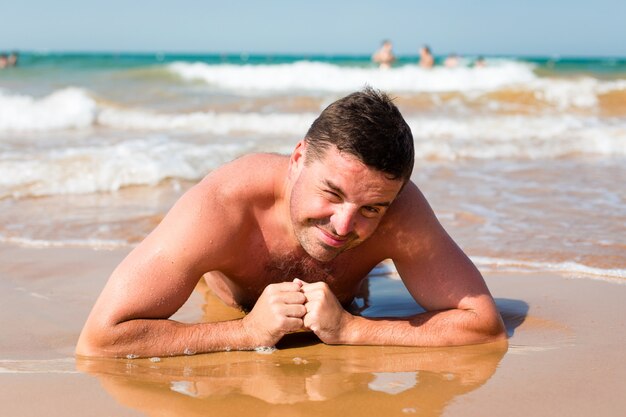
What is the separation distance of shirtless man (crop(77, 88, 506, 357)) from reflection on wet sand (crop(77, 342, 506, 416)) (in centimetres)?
8

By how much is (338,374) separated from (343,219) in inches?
23.9

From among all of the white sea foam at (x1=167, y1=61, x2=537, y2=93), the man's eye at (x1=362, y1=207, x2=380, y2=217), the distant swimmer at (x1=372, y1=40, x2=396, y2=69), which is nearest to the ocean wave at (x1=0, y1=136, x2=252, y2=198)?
the man's eye at (x1=362, y1=207, x2=380, y2=217)

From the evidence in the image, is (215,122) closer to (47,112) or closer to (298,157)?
(47,112)

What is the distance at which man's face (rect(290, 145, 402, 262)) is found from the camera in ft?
9.57

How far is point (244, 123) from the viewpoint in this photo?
13.8 m

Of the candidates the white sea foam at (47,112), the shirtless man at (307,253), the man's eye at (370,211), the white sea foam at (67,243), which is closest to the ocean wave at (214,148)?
the white sea foam at (47,112)

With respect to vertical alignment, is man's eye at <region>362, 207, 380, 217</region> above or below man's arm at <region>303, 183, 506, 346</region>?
above

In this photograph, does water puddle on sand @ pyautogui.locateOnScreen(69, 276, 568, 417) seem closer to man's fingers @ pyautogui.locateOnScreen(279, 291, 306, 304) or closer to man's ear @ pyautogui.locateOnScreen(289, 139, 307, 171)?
man's fingers @ pyautogui.locateOnScreen(279, 291, 306, 304)

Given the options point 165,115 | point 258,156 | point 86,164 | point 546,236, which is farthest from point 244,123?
point 258,156

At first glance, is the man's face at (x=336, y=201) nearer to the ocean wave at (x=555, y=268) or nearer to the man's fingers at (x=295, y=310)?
the man's fingers at (x=295, y=310)

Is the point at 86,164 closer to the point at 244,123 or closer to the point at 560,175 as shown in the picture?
the point at 560,175

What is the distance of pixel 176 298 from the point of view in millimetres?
3127

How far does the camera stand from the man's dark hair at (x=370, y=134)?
2889 mm

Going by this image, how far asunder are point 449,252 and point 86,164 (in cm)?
541
